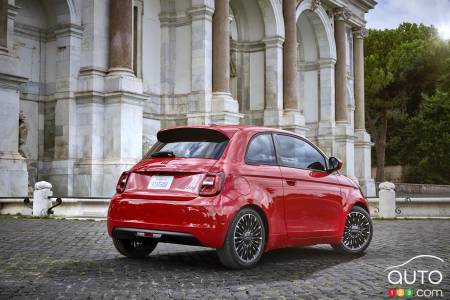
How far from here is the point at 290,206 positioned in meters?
6.33

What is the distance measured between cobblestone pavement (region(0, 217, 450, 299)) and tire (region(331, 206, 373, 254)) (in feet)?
0.46

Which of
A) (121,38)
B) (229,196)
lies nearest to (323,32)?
(121,38)

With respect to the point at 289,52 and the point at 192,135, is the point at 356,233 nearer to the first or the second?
the point at 192,135

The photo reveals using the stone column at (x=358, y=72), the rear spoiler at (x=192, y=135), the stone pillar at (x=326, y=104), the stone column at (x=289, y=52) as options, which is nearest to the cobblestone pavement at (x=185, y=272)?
the rear spoiler at (x=192, y=135)

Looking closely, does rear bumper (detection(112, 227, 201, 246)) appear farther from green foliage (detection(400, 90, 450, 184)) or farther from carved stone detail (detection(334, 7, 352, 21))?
green foliage (detection(400, 90, 450, 184))

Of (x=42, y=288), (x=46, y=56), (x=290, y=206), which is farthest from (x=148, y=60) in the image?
(x=42, y=288)

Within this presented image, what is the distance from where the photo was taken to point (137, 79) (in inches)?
709

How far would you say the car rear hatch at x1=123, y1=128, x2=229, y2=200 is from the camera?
578 centimetres

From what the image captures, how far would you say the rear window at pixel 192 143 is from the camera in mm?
6039

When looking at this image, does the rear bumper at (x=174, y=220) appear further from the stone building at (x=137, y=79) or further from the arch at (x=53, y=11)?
the arch at (x=53, y=11)

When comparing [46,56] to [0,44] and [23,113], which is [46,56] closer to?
[23,113]

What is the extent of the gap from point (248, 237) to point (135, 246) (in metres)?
1.49

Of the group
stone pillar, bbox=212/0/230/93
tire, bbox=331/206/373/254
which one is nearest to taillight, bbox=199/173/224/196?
tire, bbox=331/206/373/254

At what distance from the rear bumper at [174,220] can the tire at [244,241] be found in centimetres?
11
